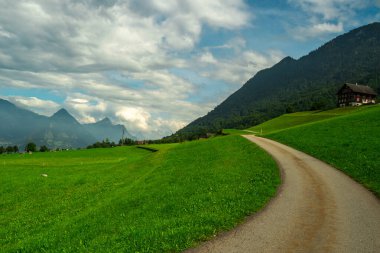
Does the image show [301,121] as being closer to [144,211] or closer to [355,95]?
[355,95]

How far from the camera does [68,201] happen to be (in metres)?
33.8

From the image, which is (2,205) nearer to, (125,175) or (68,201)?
(68,201)

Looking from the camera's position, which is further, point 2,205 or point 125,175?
point 125,175

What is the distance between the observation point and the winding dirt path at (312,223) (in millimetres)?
14398

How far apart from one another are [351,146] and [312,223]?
1024 inches

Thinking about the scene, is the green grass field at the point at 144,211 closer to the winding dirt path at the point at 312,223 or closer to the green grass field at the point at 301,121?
the winding dirt path at the point at 312,223

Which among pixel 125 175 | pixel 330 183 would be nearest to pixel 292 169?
pixel 330 183

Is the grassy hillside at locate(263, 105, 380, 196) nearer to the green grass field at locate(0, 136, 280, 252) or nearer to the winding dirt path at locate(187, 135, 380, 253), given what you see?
the winding dirt path at locate(187, 135, 380, 253)

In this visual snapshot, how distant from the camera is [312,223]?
669 inches

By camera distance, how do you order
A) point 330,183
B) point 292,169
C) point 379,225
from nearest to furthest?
point 379,225 < point 330,183 < point 292,169

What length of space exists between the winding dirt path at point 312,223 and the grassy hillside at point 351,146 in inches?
120

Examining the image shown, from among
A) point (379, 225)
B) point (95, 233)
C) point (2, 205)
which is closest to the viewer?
point (379, 225)

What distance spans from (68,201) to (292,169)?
70.3 feet

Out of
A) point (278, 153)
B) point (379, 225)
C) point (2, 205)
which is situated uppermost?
point (278, 153)
